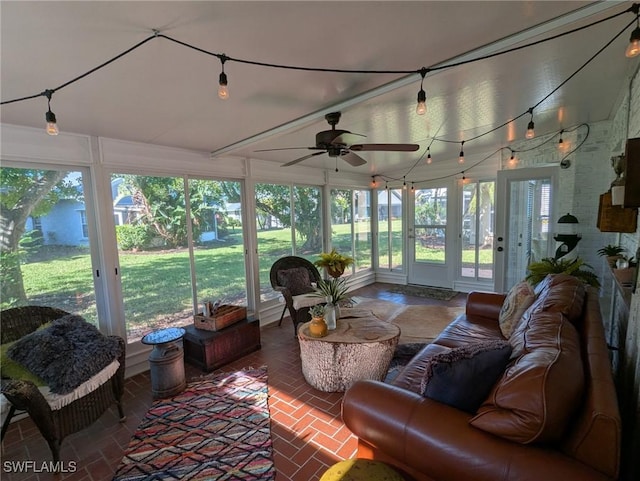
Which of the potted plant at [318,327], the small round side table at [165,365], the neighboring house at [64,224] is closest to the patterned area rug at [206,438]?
the small round side table at [165,365]

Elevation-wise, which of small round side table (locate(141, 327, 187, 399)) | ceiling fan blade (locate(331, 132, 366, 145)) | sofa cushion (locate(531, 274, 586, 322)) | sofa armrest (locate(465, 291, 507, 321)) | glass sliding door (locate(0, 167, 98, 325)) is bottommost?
small round side table (locate(141, 327, 187, 399))

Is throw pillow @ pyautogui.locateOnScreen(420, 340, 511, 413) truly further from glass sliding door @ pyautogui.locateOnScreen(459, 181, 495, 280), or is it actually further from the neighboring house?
glass sliding door @ pyautogui.locateOnScreen(459, 181, 495, 280)

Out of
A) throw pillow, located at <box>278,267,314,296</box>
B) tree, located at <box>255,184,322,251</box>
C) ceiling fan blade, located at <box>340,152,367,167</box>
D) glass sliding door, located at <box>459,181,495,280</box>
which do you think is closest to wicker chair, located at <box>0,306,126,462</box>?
throw pillow, located at <box>278,267,314,296</box>

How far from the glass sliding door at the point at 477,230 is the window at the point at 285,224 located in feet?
9.16

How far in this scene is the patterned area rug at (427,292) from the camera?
5.63 metres

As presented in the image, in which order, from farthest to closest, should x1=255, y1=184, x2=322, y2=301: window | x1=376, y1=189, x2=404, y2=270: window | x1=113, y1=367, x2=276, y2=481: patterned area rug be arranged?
x1=376, y1=189, x2=404, y2=270: window < x1=255, y1=184, x2=322, y2=301: window < x1=113, y1=367, x2=276, y2=481: patterned area rug

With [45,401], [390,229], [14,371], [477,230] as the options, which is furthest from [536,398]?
[390,229]

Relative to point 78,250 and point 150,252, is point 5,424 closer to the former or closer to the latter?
point 78,250

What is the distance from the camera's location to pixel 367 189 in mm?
6785

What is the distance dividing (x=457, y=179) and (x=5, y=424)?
6.49 metres

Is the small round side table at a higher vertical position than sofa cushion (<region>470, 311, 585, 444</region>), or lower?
lower

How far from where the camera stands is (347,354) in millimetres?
2615

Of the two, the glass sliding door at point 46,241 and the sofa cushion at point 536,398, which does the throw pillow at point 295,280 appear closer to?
the glass sliding door at point 46,241

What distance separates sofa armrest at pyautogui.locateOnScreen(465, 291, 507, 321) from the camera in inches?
124
